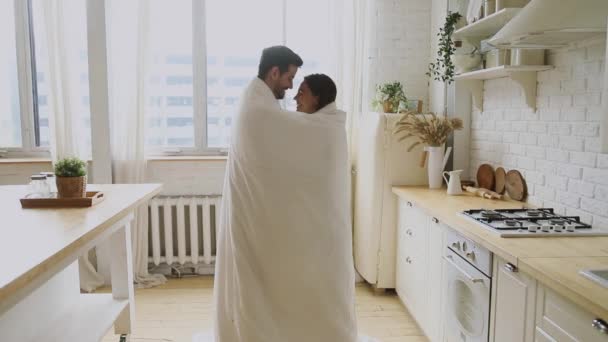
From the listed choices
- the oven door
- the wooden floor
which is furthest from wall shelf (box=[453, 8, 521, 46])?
the wooden floor

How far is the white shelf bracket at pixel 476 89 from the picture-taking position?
338cm

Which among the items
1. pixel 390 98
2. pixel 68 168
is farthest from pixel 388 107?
pixel 68 168

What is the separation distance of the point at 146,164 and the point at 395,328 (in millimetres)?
2350

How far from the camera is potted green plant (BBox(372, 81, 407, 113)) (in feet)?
12.6

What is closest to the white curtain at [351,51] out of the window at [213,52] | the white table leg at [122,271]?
the window at [213,52]

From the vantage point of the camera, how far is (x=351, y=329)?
2408 millimetres

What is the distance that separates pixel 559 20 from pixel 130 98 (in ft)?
10.4

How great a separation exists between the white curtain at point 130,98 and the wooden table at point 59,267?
1102 millimetres

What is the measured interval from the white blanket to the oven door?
0.56 metres

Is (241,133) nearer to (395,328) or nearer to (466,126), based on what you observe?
(395,328)

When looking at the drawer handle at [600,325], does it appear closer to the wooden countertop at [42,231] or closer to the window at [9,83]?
the wooden countertop at [42,231]

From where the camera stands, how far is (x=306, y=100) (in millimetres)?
2375

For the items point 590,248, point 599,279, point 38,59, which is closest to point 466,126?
point 590,248

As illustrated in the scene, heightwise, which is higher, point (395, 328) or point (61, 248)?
point (61, 248)
